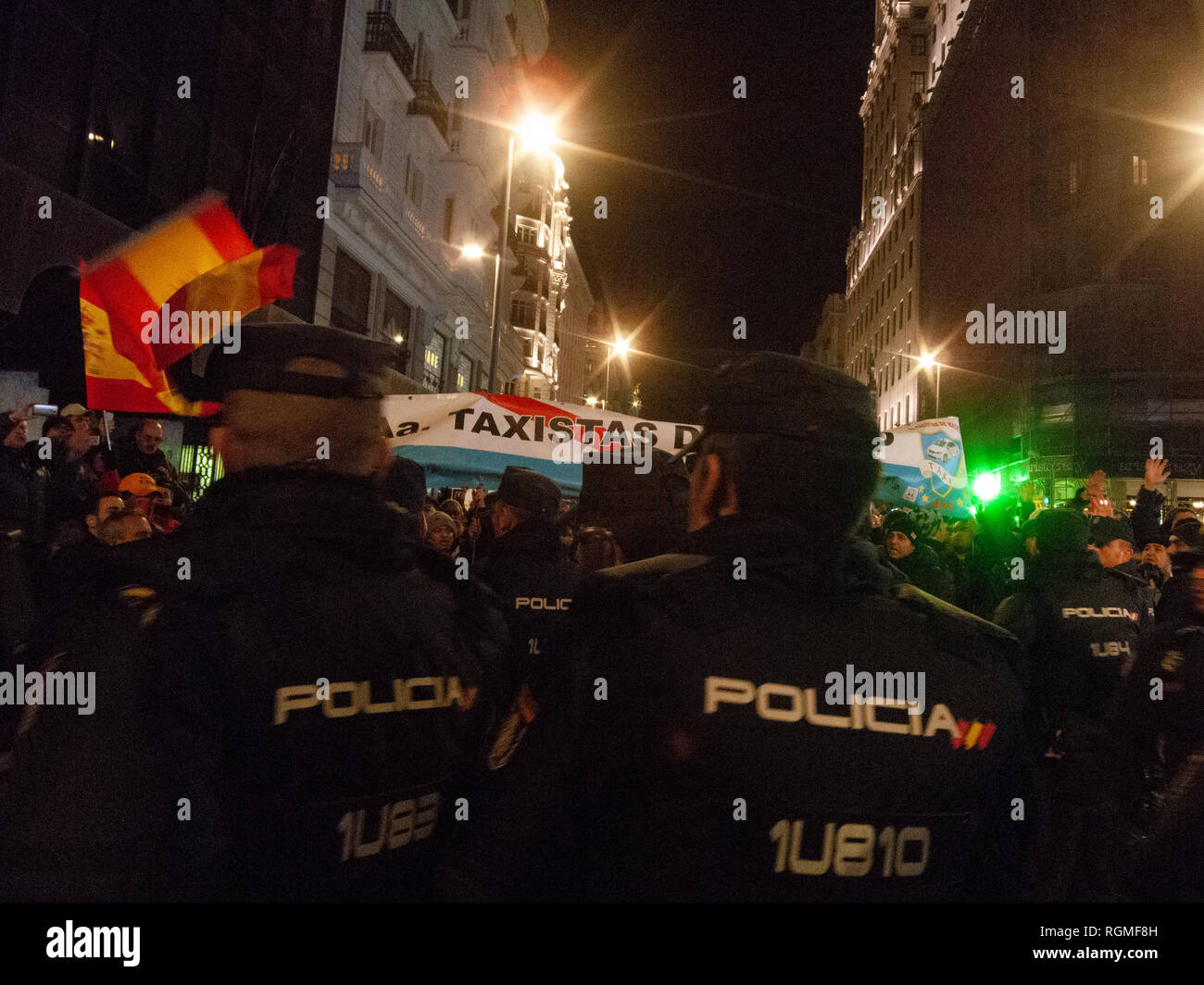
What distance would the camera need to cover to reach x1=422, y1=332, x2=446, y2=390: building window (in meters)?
27.1

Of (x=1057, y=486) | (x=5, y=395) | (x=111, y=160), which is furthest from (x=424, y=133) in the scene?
(x=1057, y=486)

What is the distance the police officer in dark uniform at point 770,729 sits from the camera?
167cm

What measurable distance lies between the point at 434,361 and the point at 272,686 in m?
27.5

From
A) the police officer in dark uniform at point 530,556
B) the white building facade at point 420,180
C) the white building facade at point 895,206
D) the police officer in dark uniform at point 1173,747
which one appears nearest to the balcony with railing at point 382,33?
the white building facade at point 420,180

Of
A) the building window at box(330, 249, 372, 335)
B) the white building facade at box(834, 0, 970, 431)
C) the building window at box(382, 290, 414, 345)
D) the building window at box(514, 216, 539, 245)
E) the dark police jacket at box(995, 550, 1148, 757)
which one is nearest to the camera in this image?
the dark police jacket at box(995, 550, 1148, 757)

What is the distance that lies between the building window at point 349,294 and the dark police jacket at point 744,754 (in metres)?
18.7

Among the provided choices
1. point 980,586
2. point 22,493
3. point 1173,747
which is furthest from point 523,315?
point 1173,747

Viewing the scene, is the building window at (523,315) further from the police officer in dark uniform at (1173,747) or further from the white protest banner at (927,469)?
the police officer in dark uniform at (1173,747)

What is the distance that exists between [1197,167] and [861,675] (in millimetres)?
45777

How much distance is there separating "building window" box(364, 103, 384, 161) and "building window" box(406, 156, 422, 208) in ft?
7.17

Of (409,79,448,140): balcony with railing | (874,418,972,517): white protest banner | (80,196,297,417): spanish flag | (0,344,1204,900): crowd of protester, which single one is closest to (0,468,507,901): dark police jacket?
(0,344,1204,900): crowd of protester

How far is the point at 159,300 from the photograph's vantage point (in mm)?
9055

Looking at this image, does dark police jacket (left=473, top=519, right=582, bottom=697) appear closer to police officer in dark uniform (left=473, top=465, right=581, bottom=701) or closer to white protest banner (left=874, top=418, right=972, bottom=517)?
police officer in dark uniform (left=473, top=465, right=581, bottom=701)

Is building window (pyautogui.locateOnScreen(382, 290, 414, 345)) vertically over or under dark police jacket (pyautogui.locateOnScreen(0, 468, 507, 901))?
over
